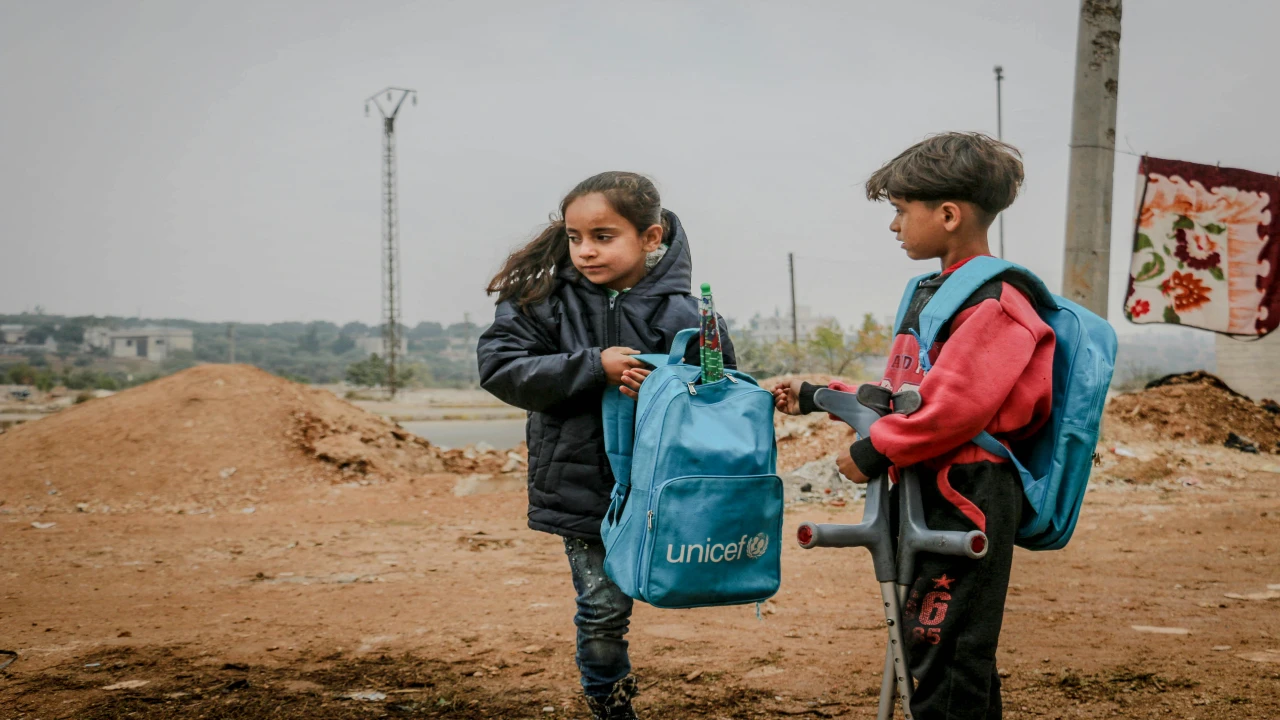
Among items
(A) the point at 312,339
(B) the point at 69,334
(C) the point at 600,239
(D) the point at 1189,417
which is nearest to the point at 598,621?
(C) the point at 600,239

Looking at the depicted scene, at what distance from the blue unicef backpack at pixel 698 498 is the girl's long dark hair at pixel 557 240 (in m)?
0.48

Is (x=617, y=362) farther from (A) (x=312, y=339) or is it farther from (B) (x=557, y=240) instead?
(A) (x=312, y=339)

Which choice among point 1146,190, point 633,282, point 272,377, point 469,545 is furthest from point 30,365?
point 633,282

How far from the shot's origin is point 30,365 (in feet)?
86.1

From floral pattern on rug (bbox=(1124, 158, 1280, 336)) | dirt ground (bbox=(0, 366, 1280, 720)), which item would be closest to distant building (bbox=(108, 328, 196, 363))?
dirt ground (bbox=(0, 366, 1280, 720))

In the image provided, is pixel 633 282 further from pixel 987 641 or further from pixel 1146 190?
pixel 1146 190

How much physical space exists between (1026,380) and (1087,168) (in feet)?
20.2

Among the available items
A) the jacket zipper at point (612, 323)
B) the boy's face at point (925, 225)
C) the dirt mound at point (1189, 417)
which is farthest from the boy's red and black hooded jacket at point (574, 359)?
the dirt mound at point (1189, 417)

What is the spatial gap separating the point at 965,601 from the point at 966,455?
30cm

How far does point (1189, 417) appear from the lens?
34.6ft

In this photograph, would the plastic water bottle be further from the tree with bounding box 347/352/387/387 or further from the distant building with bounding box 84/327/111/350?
the tree with bounding box 347/352/387/387

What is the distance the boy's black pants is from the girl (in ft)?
2.63

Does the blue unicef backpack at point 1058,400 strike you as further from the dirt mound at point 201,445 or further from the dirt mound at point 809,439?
the dirt mound at point 201,445

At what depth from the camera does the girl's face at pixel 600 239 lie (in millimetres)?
2615
